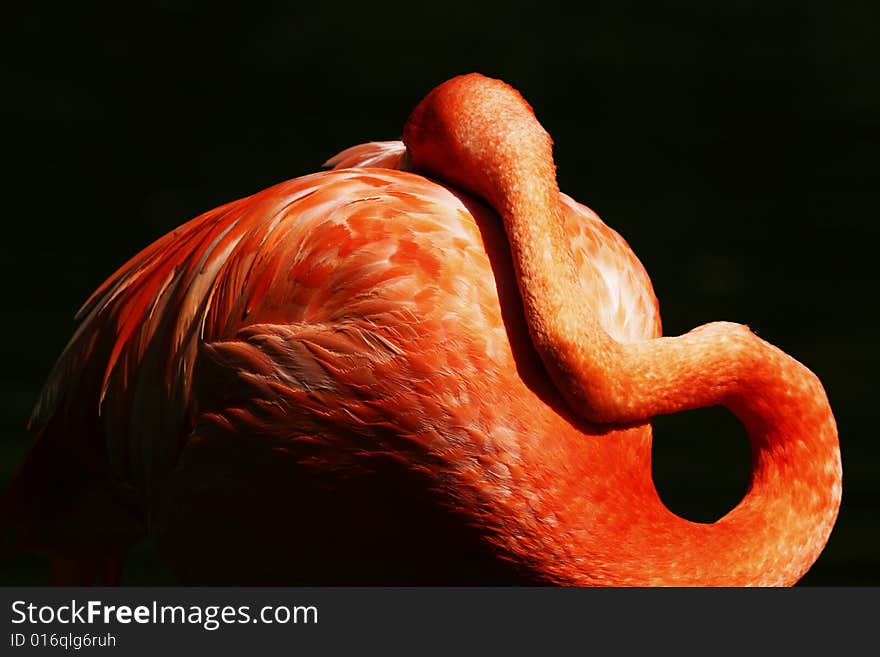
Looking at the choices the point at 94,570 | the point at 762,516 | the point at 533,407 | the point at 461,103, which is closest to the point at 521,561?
the point at 533,407

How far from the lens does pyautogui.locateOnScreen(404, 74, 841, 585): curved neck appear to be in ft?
7.13

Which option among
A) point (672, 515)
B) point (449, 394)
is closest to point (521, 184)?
point (449, 394)

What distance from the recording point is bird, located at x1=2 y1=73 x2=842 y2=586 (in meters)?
2.18

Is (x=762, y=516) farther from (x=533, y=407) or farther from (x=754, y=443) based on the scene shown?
(x=533, y=407)

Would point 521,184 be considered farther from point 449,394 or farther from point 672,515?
point 672,515

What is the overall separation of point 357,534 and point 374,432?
0.58 feet

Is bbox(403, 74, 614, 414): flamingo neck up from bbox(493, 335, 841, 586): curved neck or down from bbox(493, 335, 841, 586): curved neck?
up

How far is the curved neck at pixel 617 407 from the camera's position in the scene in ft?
7.13

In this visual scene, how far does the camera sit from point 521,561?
2.21 metres

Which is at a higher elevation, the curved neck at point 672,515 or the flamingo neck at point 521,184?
the flamingo neck at point 521,184

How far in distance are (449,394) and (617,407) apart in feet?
0.78

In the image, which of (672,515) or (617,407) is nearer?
(617,407)

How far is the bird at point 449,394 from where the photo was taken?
218 cm

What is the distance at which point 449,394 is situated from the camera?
2166 mm
